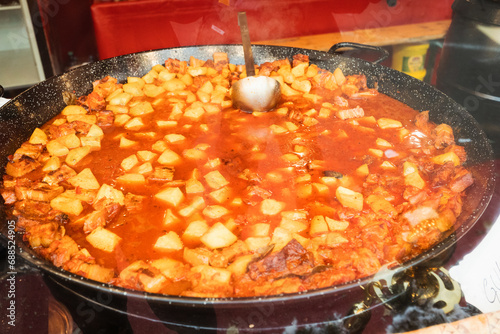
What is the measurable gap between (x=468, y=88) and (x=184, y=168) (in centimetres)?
208

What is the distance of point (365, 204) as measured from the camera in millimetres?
2104

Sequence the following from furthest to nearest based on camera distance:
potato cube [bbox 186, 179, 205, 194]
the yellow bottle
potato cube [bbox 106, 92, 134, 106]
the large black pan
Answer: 1. the yellow bottle
2. potato cube [bbox 106, 92, 134, 106]
3. potato cube [bbox 186, 179, 205, 194]
4. the large black pan

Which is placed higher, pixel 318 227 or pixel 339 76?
pixel 339 76

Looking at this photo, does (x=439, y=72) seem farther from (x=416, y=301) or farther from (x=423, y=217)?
(x=416, y=301)

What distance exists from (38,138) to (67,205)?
77cm

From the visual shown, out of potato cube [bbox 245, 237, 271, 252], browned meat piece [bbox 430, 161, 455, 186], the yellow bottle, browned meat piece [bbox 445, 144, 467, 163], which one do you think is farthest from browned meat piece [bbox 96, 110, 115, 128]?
the yellow bottle

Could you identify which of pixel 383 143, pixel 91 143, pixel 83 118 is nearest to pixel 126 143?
pixel 91 143

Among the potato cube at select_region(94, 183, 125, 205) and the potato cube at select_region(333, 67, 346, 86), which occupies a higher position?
the potato cube at select_region(333, 67, 346, 86)

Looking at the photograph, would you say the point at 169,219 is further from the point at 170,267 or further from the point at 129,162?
the point at 129,162

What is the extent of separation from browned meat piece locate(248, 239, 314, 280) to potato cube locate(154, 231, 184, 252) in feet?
1.26

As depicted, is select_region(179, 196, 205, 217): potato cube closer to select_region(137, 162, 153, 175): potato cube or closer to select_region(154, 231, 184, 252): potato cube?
select_region(154, 231, 184, 252): potato cube

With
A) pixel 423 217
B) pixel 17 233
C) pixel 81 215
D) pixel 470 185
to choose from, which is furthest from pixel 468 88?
pixel 17 233

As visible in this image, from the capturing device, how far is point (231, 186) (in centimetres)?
221

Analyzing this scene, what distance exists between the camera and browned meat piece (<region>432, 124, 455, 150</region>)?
8.18 ft
